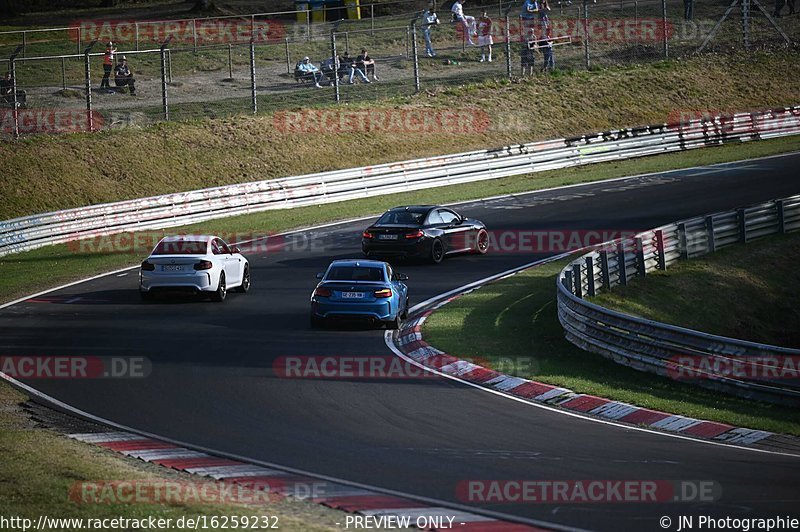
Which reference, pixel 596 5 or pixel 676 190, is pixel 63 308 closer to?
pixel 676 190

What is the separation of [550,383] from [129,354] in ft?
22.9

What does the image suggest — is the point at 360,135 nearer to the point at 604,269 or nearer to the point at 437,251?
the point at 437,251

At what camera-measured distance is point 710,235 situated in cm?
2841

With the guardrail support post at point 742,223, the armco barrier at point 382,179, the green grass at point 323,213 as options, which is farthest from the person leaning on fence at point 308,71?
the guardrail support post at point 742,223

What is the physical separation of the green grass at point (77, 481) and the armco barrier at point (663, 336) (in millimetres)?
7660

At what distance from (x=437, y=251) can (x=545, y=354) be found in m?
9.07

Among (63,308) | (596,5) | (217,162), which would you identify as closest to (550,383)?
(63,308)

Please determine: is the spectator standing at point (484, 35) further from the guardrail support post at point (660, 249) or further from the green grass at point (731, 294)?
the guardrail support post at point (660, 249)

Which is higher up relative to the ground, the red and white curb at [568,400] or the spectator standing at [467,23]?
the spectator standing at [467,23]

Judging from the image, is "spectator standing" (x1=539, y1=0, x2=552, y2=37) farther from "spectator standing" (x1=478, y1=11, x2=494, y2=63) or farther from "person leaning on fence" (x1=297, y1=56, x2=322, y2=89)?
"person leaning on fence" (x1=297, y1=56, x2=322, y2=89)

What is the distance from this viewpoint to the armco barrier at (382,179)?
3206cm

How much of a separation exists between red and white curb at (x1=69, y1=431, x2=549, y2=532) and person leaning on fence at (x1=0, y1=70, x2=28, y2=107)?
2589 centimetres

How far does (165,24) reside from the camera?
55.7 m

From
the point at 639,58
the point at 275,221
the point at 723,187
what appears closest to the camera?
the point at 275,221
